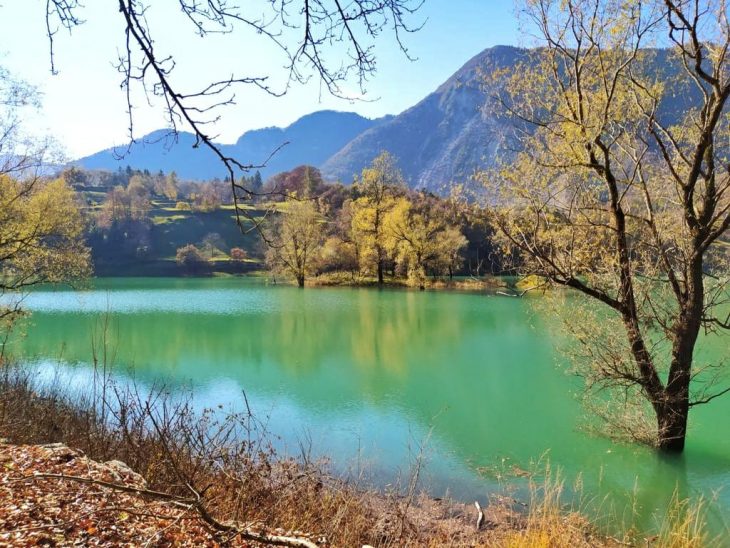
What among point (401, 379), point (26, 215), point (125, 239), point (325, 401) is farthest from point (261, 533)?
point (125, 239)

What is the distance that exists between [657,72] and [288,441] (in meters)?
8.99

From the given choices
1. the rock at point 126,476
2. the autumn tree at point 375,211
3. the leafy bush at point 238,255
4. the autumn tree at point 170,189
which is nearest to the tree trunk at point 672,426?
the rock at point 126,476

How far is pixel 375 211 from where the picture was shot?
41750 millimetres

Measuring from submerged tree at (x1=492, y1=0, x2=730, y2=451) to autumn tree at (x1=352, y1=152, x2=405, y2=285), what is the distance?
31.7 metres

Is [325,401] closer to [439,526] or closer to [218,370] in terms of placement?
[218,370]

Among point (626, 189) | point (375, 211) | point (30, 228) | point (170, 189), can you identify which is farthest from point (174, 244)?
point (626, 189)

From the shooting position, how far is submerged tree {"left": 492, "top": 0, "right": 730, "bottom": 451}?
734 cm

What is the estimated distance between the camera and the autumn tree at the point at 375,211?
4116 centimetres

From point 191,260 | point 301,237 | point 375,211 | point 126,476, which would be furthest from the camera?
point 191,260

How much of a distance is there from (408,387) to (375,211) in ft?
99.0

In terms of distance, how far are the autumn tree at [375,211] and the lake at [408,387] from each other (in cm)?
1442

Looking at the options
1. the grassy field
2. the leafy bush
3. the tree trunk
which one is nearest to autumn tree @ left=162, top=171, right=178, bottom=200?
the grassy field

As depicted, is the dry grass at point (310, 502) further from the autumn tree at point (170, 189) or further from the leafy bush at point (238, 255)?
the autumn tree at point (170, 189)

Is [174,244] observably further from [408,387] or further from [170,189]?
[408,387]
